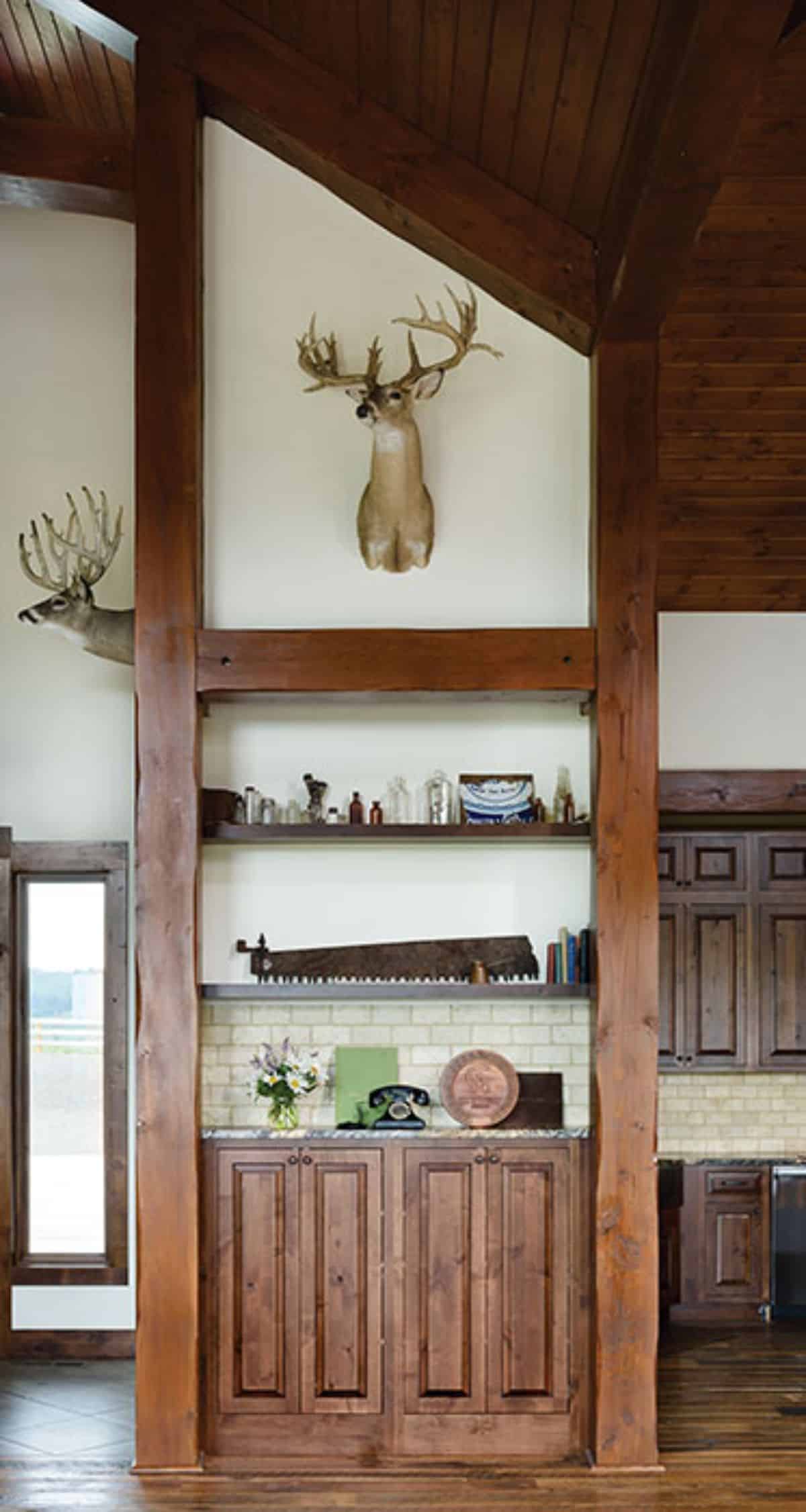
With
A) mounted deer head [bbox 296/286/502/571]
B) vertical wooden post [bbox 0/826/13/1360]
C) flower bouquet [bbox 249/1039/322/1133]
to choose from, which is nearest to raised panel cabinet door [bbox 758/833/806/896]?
mounted deer head [bbox 296/286/502/571]

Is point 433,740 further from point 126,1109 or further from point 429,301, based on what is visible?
point 126,1109

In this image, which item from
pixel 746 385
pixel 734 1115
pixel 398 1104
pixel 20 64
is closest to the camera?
pixel 398 1104

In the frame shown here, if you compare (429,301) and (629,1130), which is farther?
(429,301)

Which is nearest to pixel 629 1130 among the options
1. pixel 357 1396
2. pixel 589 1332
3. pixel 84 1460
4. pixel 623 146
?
pixel 589 1332

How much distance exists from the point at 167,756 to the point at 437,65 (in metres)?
2.40

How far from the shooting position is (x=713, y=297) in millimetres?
6523

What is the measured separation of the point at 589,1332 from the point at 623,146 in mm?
3793

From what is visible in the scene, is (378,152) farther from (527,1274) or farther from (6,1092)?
(6,1092)

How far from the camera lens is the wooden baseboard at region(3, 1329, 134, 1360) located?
22.7ft

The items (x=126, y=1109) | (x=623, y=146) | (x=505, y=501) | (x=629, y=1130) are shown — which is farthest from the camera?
(x=126, y=1109)

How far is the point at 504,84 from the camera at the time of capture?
210 inches

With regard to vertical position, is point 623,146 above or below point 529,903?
above

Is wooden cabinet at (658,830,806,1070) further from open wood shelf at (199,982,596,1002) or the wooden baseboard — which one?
the wooden baseboard

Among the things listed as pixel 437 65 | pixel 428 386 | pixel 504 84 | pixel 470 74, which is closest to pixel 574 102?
pixel 504 84
